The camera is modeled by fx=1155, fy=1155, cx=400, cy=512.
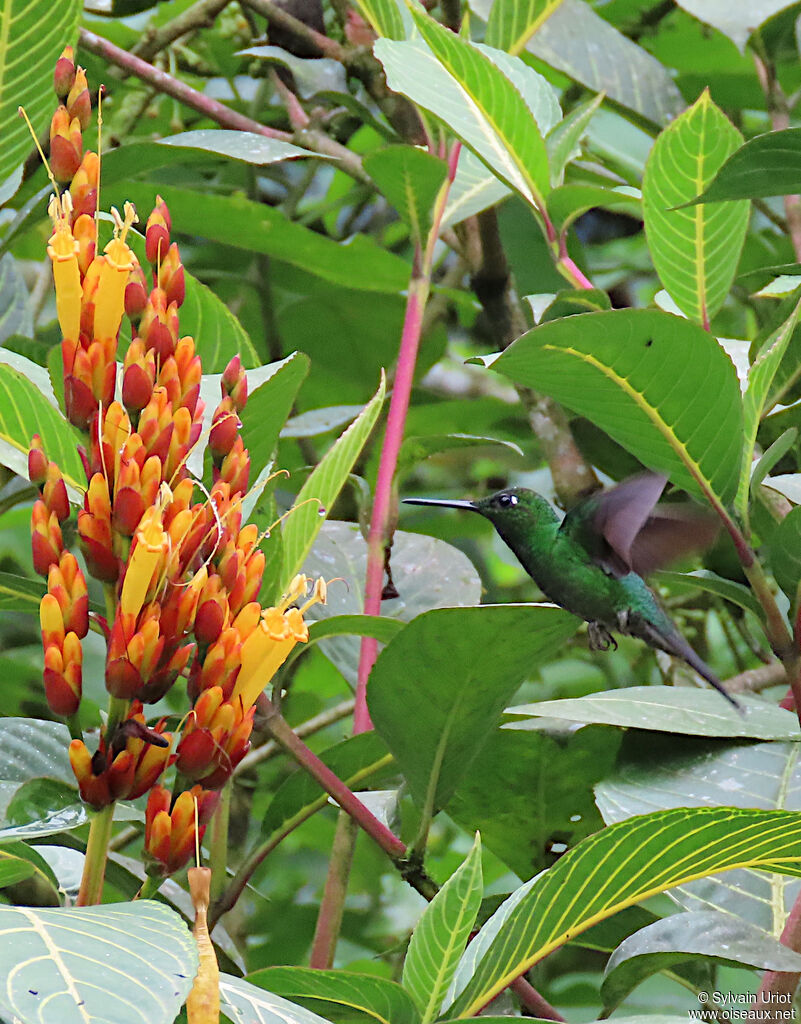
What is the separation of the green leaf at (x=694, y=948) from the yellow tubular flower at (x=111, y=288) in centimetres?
76

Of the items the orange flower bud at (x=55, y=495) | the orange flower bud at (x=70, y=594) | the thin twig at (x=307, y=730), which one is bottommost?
the thin twig at (x=307, y=730)

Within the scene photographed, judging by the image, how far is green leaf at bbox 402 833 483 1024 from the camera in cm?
93

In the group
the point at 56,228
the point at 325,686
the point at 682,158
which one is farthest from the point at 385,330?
the point at 56,228

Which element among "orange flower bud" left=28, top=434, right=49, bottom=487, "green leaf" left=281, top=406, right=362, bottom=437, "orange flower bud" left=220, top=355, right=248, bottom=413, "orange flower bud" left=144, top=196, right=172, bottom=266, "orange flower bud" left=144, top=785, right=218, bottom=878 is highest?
"orange flower bud" left=144, top=196, right=172, bottom=266

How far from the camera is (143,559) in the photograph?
0.84 metres

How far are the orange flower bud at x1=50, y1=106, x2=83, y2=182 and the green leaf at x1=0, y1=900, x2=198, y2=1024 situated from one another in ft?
1.96

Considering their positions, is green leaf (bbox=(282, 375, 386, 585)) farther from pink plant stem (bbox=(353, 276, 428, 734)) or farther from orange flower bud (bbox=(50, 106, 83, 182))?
orange flower bud (bbox=(50, 106, 83, 182))

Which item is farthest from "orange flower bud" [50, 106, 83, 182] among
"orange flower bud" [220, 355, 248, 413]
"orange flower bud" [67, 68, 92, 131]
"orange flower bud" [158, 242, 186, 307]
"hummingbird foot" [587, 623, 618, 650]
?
"hummingbird foot" [587, 623, 618, 650]

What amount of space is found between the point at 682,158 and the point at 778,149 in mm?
276

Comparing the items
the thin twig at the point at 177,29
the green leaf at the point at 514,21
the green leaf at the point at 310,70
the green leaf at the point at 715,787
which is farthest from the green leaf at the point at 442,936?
the thin twig at the point at 177,29

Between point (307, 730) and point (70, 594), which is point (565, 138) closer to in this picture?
point (70, 594)

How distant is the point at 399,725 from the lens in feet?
3.82

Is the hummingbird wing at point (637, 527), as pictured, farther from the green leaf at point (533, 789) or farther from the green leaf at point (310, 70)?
the green leaf at point (310, 70)

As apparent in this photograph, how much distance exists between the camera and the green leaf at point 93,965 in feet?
1.97
